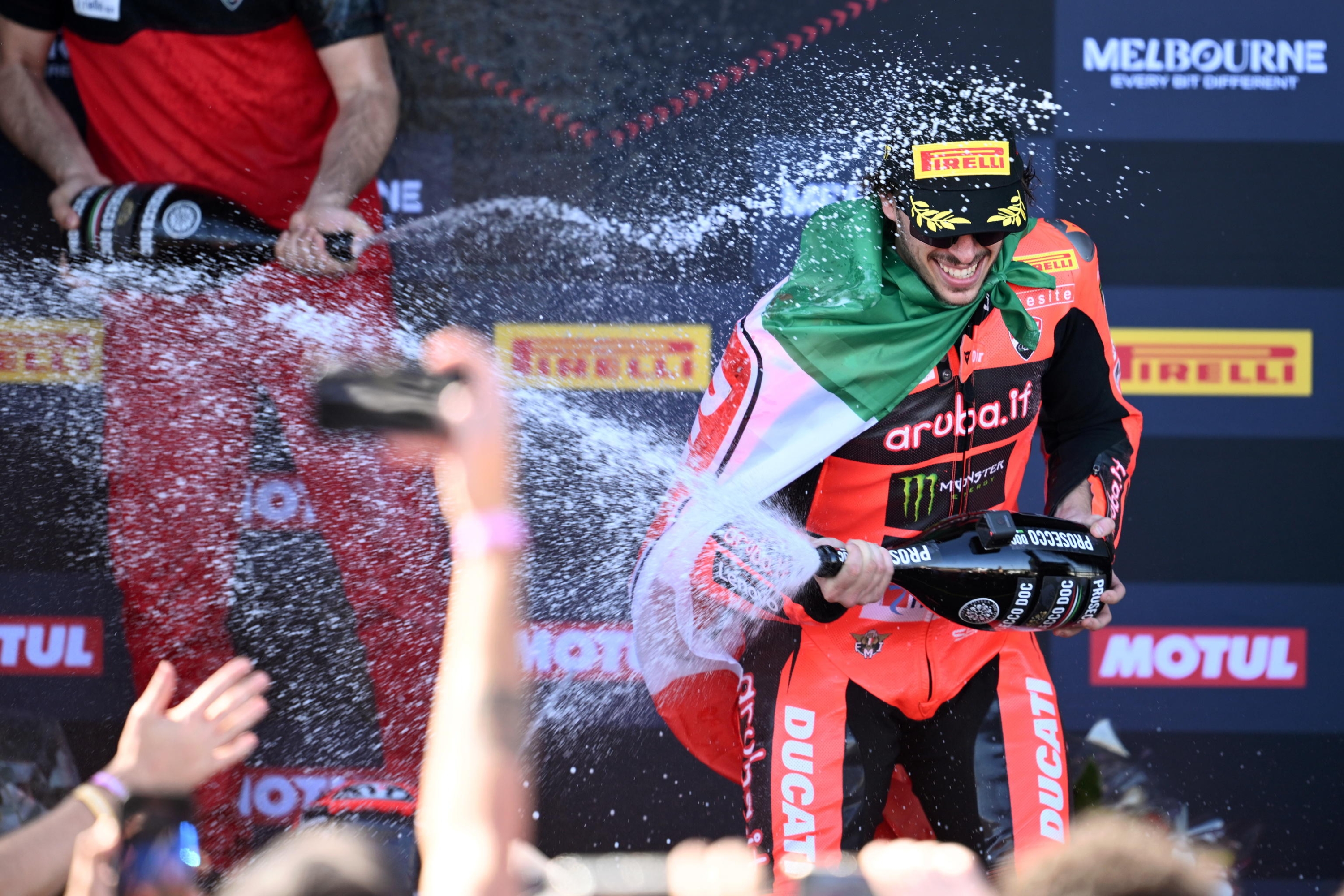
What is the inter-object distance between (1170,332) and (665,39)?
1544mm

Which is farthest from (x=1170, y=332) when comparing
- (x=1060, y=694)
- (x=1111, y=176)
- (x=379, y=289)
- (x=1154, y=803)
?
(x=379, y=289)

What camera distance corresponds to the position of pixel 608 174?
373 centimetres

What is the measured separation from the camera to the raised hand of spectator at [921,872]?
1.34m

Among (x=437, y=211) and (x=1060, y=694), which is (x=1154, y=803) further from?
(x=437, y=211)

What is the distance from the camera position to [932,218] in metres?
2.46

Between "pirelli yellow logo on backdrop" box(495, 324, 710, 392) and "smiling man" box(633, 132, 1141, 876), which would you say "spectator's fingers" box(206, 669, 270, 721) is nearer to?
"smiling man" box(633, 132, 1141, 876)

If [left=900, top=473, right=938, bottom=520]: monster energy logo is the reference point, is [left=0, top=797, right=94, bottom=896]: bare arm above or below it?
below

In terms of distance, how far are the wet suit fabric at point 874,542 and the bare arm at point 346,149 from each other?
1.28 m

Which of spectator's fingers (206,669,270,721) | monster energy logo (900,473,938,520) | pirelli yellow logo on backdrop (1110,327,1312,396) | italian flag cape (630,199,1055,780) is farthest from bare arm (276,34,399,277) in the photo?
pirelli yellow logo on backdrop (1110,327,1312,396)

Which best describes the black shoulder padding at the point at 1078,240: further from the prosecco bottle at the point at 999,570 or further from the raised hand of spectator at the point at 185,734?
the raised hand of spectator at the point at 185,734

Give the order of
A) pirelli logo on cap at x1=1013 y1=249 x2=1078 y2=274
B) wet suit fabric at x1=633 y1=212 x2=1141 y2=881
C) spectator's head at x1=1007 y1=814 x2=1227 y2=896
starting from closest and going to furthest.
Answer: spectator's head at x1=1007 y1=814 x2=1227 y2=896 → wet suit fabric at x1=633 y1=212 x2=1141 y2=881 → pirelli logo on cap at x1=1013 y1=249 x2=1078 y2=274

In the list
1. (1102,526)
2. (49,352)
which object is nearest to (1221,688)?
(1102,526)

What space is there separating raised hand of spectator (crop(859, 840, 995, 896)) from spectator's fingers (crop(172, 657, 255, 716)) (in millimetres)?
901

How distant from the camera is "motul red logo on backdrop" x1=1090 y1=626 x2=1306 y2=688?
380 centimetres
